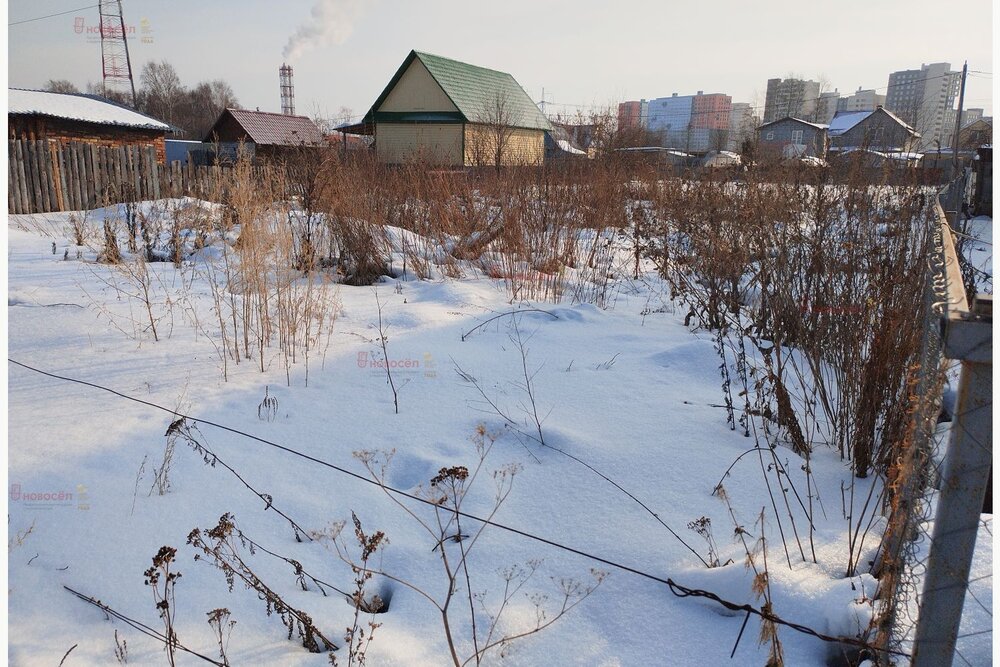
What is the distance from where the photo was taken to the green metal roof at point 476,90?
883 inches

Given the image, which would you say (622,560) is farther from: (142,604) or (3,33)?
(3,33)

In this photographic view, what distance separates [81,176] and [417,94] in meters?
13.6

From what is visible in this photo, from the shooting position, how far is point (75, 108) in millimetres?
16750

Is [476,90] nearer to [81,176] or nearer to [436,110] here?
[436,110]

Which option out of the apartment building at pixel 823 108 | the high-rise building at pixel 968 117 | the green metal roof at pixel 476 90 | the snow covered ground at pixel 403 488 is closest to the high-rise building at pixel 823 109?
the apartment building at pixel 823 108

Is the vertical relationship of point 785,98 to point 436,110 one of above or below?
above

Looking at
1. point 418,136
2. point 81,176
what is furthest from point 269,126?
point 81,176

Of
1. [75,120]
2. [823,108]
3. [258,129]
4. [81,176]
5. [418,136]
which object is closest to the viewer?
[81,176]

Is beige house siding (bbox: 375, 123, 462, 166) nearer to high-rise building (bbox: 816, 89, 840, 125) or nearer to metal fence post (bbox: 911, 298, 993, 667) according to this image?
high-rise building (bbox: 816, 89, 840, 125)

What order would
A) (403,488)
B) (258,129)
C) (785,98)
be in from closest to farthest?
(403,488) < (258,129) < (785,98)

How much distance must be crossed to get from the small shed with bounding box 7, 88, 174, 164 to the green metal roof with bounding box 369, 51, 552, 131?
7873mm

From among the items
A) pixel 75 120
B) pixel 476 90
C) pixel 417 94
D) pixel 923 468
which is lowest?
pixel 923 468

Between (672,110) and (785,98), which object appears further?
(672,110)

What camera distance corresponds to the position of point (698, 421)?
311 centimetres
